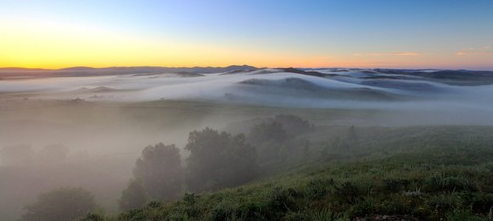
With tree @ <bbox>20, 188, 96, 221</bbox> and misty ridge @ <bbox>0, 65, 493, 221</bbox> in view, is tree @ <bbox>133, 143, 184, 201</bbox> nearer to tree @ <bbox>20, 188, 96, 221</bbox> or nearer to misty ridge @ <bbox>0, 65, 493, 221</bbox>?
misty ridge @ <bbox>0, 65, 493, 221</bbox>

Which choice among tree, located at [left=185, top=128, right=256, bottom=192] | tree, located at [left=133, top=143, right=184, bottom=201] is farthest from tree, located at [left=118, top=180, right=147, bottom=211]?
tree, located at [left=185, top=128, right=256, bottom=192]

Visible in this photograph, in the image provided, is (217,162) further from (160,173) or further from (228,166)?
(160,173)

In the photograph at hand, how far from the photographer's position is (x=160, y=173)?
2411 inches

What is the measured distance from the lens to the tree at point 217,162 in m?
60.1

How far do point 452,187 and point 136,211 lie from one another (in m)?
17.1

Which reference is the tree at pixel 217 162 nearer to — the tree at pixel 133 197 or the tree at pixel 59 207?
the tree at pixel 133 197

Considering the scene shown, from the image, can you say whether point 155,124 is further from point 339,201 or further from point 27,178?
point 339,201

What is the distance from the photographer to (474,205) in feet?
40.1

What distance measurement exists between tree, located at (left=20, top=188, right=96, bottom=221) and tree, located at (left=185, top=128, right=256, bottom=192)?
67.1 ft

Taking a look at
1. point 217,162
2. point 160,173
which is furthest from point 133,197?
point 217,162

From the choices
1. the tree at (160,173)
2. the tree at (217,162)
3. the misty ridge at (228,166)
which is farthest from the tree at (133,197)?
the tree at (217,162)

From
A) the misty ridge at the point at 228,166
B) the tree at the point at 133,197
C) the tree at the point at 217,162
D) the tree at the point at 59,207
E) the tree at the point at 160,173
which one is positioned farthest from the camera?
the tree at the point at 217,162

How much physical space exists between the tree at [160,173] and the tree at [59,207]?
1485 centimetres

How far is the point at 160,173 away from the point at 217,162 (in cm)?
1129
